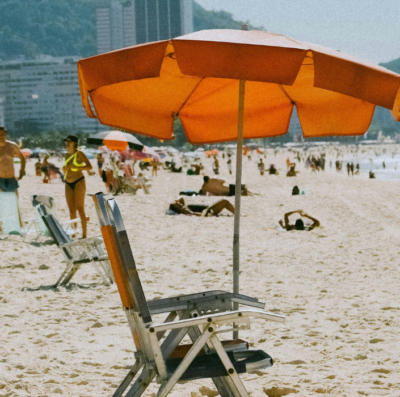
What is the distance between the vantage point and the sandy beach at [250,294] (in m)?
3.41

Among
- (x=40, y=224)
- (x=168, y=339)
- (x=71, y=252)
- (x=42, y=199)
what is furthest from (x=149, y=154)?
(x=168, y=339)

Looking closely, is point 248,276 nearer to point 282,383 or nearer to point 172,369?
point 282,383

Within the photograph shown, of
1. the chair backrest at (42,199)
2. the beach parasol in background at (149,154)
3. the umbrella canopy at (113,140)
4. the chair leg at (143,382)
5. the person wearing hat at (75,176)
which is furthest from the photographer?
the beach parasol in background at (149,154)

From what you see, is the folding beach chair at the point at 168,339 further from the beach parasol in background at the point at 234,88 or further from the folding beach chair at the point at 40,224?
the folding beach chair at the point at 40,224

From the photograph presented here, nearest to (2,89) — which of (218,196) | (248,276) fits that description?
(218,196)

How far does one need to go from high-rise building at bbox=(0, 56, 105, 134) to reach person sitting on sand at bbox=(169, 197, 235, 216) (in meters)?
140

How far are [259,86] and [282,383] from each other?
8.01 feet

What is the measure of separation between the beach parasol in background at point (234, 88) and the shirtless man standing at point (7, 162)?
4.10 metres

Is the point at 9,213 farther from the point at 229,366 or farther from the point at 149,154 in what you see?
the point at 149,154

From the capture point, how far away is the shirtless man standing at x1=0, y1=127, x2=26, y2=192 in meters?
8.15

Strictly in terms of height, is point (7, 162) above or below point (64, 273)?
above

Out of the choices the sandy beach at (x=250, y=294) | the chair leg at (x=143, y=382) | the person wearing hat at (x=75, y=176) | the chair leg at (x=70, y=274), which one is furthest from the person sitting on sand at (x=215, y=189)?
the chair leg at (x=143, y=382)

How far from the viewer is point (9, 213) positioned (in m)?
8.46

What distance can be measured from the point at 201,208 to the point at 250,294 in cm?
773
